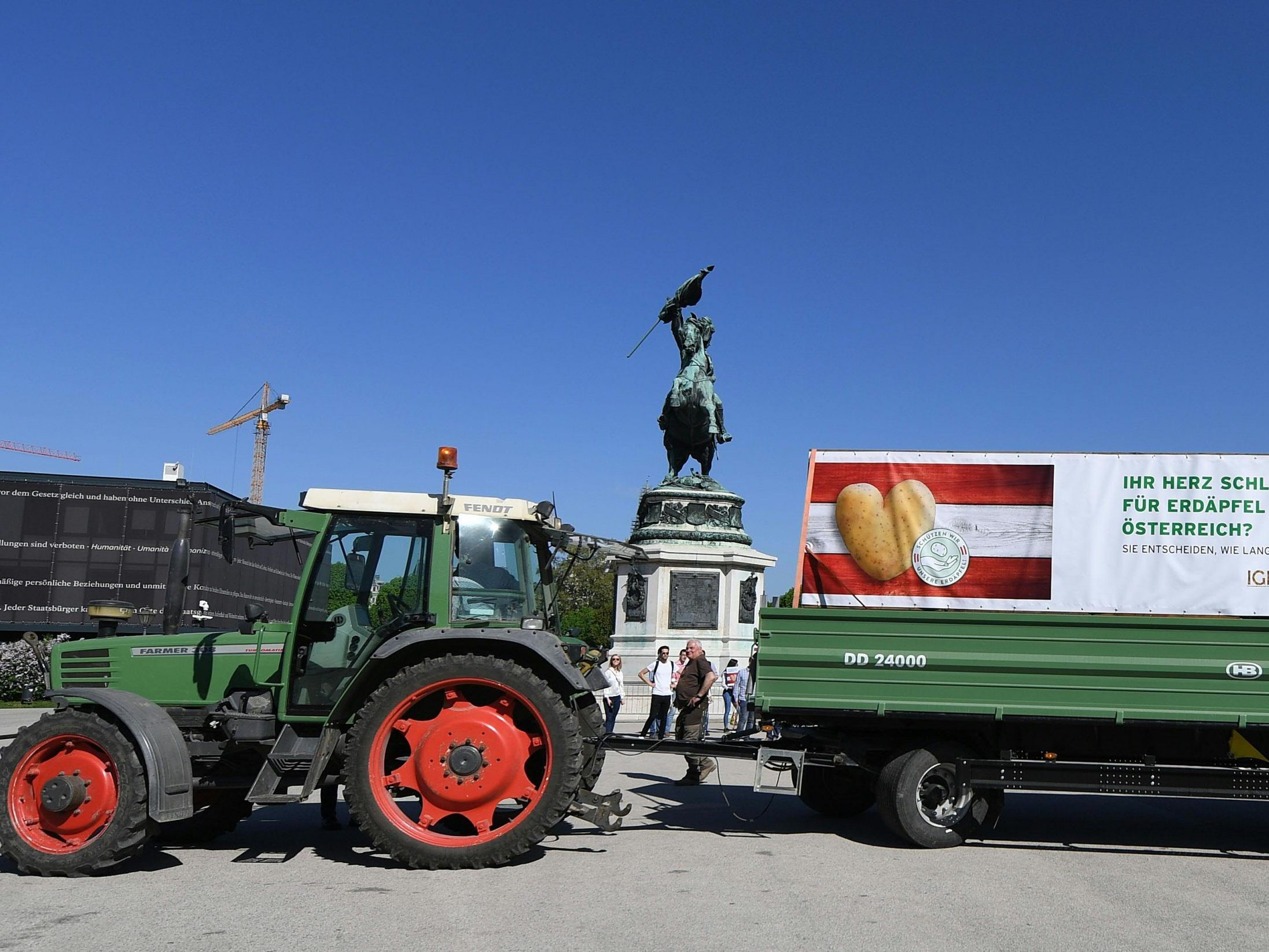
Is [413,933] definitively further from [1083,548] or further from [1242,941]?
[1083,548]

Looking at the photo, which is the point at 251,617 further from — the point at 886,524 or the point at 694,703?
the point at 694,703

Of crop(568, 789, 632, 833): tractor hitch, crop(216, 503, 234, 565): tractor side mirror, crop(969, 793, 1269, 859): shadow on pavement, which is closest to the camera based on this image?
crop(216, 503, 234, 565): tractor side mirror

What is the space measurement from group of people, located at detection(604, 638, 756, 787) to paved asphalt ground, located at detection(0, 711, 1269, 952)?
1635 millimetres

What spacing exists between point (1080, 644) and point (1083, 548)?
0.80 meters

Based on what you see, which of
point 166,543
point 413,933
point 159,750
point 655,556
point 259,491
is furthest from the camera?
point 259,491

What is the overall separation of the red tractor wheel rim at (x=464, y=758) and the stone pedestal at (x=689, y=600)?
44.3ft

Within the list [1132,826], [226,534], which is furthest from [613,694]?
[226,534]

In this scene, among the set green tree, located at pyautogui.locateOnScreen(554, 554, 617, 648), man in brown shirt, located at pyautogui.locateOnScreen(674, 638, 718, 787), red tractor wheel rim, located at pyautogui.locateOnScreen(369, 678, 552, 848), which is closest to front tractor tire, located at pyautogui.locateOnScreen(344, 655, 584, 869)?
red tractor wheel rim, located at pyautogui.locateOnScreen(369, 678, 552, 848)

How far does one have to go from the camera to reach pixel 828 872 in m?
6.88

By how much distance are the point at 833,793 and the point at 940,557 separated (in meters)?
2.23

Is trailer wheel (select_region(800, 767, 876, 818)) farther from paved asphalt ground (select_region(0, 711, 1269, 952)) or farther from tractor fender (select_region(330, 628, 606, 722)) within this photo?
tractor fender (select_region(330, 628, 606, 722))

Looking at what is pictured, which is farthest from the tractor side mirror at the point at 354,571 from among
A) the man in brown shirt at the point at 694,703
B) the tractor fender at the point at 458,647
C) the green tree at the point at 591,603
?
the green tree at the point at 591,603

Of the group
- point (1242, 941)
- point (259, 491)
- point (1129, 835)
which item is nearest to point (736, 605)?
point (1129, 835)

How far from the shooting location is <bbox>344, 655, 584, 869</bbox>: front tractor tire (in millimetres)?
6676
